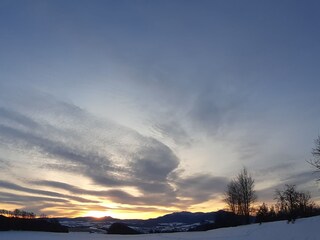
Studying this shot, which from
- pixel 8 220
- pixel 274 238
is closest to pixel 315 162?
pixel 274 238

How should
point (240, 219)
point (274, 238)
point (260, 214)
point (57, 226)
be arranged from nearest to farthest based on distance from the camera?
point (274, 238), point (260, 214), point (240, 219), point (57, 226)

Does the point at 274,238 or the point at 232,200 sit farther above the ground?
the point at 232,200

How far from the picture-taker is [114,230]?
275ft

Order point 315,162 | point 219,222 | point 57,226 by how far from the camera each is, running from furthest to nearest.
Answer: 1. point 57,226
2. point 219,222
3. point 315,162

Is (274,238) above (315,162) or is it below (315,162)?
below

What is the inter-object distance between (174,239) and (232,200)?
38.6 metres

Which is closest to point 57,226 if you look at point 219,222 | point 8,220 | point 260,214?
point 8,220

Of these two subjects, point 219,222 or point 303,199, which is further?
point 219,222

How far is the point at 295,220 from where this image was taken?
35969 mm

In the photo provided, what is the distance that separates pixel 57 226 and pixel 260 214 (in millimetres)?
54535

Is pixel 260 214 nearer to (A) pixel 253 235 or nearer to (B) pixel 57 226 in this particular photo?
(A) pixel 253 235

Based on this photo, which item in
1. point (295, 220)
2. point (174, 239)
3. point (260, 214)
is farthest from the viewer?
point (260, 214)

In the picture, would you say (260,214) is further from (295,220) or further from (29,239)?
(29,239)

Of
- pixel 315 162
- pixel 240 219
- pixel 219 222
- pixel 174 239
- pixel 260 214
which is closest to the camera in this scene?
pixel 315 162
